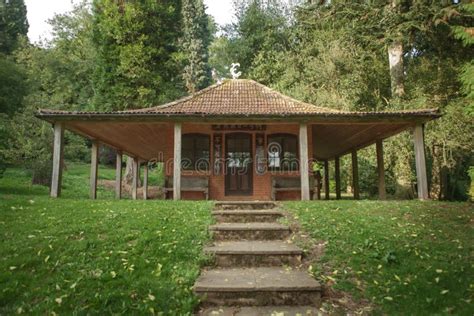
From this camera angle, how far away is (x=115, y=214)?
6594 millimetres

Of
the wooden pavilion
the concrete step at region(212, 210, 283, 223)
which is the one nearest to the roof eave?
the wooden pavilion

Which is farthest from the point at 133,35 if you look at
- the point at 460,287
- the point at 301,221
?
the point at 460,287

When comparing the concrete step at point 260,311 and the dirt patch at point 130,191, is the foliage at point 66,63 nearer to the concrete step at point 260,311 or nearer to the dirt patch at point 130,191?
the dirt patch at point 130,191

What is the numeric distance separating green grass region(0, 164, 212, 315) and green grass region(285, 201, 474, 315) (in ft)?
6.06

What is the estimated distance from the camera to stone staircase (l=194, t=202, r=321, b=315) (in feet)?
12.0

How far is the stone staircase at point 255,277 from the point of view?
365cm

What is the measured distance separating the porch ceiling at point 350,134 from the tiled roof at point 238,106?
0.68 m

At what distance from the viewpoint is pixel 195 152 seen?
473 inches

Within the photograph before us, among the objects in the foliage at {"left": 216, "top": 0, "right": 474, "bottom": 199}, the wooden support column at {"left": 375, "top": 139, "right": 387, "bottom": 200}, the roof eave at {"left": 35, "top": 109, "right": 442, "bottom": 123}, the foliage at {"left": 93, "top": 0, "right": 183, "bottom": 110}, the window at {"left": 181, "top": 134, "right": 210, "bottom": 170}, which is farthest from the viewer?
the foliage at {"left": 93, "top": 0, "right": 183, "bottom": 110}

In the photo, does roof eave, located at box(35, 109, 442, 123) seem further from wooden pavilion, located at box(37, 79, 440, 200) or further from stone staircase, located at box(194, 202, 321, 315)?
stone staircase, located at box(194, 202, 321, 315)

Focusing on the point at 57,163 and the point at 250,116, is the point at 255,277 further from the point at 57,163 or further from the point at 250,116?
the point at 57,163

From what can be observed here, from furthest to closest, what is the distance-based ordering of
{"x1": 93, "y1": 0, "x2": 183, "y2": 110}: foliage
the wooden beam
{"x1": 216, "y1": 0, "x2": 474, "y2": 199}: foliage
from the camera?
{"x1": 93, "y1": 0, "x2": 183, "y2": 110}: foliage, {"x1": 216, "y1": 0, "x2": 474, "y2": 199}: foliage, the wooden beam

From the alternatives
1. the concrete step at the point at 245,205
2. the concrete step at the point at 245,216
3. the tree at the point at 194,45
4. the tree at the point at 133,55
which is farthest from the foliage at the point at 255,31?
the concrete step at the point at 245,216


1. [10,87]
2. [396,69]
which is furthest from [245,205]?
[10,87]
